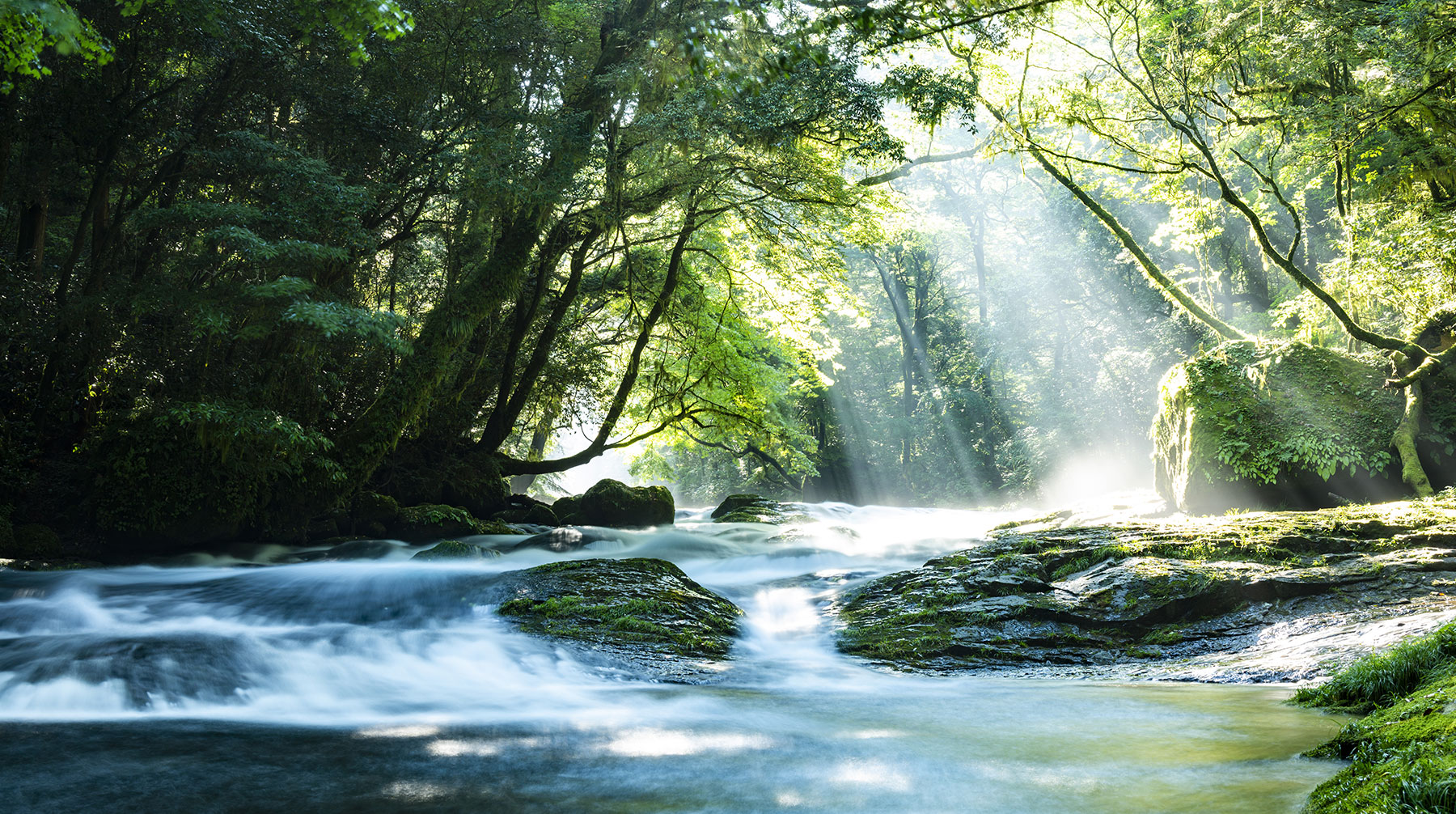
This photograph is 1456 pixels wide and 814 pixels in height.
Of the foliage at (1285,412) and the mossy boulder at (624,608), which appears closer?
the mossy boulder at (624,608)

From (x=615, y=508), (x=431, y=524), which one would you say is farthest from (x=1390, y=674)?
(x=615, y=508)

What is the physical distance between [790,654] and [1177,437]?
8.21 meters

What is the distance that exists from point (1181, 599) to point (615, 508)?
11481 mm

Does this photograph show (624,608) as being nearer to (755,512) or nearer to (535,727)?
(535,727)

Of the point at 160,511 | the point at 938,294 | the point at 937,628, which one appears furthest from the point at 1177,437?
the point at 938,294

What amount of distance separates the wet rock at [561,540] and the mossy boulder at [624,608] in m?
4.32

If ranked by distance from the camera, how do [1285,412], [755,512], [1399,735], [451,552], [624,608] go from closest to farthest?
[1399,735] → [624,608] → [1285,412] → [451,552] → [755,512]

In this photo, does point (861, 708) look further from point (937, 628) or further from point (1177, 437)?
point (1177, 437)

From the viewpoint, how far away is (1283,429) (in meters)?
10.1

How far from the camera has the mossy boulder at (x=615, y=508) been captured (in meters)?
15.8

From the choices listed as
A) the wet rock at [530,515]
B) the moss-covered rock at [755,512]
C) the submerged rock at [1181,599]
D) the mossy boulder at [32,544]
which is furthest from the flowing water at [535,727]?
the moss-covered rock at [755,512]

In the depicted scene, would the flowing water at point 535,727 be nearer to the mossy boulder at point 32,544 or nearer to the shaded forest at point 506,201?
the mossy boulder at point 32,544

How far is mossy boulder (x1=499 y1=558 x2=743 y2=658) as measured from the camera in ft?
19.8

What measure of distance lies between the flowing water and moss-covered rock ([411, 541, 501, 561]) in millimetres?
2912
